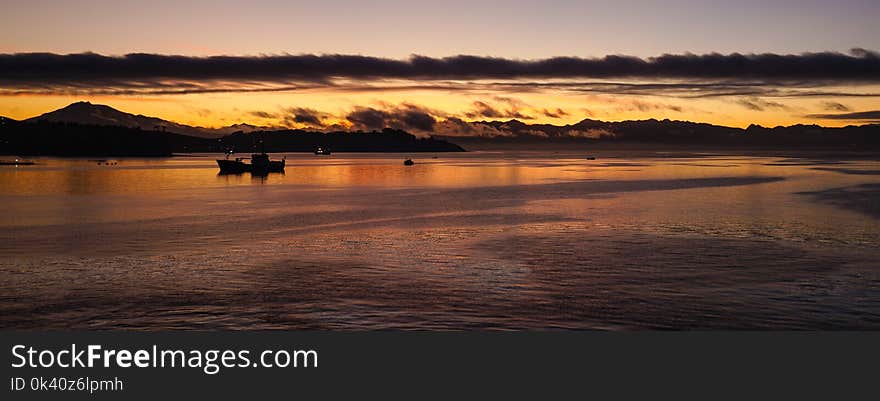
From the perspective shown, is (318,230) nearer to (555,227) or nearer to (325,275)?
(555,227)

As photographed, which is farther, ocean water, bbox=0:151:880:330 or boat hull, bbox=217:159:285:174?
boat hull, bbox=217:159:285:174

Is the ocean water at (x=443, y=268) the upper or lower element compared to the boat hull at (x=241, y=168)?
upper

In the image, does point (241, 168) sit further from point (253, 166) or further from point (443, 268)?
point (443, 268)

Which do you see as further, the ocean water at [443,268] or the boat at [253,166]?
the boat at [253,166]

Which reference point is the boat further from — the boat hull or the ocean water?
the ocean water

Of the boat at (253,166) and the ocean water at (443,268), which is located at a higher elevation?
the ocean water at (443,268)

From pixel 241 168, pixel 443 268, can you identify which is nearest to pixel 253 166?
pixel 241 168

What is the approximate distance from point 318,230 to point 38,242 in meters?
12.4

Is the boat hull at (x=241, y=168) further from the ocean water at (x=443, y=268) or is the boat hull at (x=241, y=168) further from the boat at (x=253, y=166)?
the ocean water at (x=443, y=268)

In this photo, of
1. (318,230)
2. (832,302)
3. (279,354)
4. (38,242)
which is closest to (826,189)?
(318,230)

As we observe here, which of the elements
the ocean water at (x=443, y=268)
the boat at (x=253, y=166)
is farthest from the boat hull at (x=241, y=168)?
the ocean water at (x=443, y=268)

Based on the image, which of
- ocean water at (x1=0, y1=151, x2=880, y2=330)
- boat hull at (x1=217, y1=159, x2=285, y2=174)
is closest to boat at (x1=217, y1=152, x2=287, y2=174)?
boat hull at (x1=217, y1=159, x2=285, y2=174)

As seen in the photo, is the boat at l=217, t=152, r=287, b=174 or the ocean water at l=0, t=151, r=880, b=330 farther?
the boat at l=217, t=152, r=287, b=174

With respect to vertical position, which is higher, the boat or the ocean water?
the ocean water
